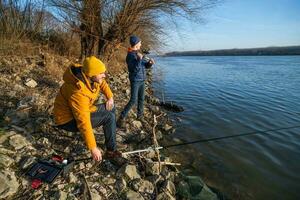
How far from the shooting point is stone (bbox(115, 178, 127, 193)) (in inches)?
146

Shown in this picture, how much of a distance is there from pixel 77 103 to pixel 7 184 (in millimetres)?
1256

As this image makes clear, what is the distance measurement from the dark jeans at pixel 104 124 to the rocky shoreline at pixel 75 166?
12.2 inches

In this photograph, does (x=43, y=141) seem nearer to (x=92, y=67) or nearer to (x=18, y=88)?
(x=92, y=67)

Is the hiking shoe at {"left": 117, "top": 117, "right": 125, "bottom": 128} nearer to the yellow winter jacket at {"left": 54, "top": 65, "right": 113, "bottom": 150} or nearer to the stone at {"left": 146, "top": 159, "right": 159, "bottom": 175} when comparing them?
the stone at {"left": 146, "top": 159, "right": 159, "bottom": 175}

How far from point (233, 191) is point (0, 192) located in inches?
131

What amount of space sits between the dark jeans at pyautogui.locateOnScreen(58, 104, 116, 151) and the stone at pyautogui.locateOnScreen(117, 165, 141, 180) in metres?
0.41

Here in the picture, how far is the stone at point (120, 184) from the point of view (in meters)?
3.70

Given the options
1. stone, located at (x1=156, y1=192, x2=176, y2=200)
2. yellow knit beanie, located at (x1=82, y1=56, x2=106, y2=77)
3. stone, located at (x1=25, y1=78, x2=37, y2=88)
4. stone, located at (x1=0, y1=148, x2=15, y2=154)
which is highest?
yellow knit beanie, located at (x1=82, y1=56, x2=106, y2=77)

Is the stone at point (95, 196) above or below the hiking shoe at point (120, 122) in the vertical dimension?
below

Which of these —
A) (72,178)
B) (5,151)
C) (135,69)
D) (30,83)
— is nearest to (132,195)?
(72,178)

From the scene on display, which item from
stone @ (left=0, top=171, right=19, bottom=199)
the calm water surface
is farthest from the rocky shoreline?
the calm water surface

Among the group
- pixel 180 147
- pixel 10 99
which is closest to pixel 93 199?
pixel 180 147

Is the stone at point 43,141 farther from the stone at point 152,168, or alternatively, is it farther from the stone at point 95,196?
the stone at point 152,168

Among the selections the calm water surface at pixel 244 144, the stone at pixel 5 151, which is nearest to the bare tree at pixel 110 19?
the calm water surface at pixel 244 144
